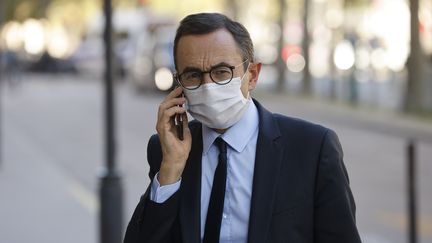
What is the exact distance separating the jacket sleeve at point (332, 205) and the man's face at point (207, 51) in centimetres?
39

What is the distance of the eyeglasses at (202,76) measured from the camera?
9.70 ft

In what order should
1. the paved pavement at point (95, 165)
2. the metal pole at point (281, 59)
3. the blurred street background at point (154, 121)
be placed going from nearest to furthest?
the paved pavement at point (95, 165) < the blurred street background at point (154, 121) < the metal pole at point (281, 59)

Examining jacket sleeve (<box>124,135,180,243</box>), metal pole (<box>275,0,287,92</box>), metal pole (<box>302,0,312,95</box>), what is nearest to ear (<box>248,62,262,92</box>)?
jacket sleeve (<box>124,135,180,243</box>)

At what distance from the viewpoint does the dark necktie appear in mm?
2898

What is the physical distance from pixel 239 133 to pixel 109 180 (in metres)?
5.11

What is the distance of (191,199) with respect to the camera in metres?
2.94

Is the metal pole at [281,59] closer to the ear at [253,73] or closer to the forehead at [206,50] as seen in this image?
the ear at [253,73]

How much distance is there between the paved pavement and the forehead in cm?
636

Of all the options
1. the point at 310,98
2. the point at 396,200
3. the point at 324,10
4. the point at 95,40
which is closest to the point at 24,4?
the point at 95,40

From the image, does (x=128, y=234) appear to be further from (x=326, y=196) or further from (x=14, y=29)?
(x=14, y=29)

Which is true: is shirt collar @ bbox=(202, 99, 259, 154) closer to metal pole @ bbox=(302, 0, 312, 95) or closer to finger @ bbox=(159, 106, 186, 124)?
finger @ bbox=(159, 106, 186, 124)

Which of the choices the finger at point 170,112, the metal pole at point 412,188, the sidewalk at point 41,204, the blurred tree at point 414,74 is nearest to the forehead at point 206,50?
the finger at point 170,112

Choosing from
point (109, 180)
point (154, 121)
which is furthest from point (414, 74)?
point (109, 180)

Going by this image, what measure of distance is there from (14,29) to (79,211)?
84.8 metres
